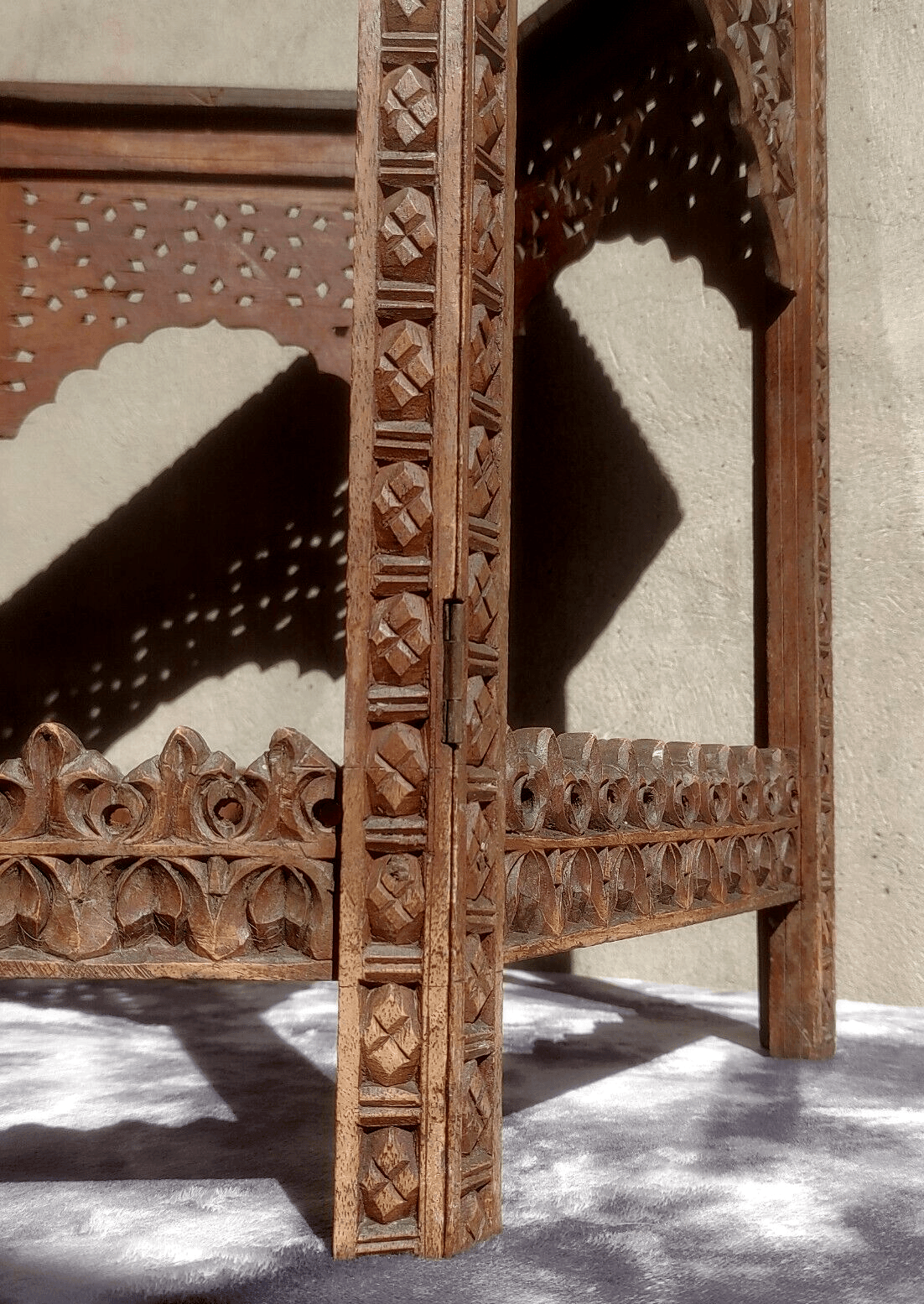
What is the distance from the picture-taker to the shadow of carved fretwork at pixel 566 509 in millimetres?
3689

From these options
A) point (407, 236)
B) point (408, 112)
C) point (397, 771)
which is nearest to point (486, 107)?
point (408, 112)

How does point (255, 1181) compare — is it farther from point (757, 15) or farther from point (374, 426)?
point (757, 15)

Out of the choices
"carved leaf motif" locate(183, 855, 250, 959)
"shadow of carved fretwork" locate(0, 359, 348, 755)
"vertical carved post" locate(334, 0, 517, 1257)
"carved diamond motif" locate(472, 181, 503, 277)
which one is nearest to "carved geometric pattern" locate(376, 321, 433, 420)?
"vertical carved post" locate(334, 0, 517, 1257)

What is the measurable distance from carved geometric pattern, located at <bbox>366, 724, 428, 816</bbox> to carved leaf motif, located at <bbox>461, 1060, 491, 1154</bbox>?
0.33 meters

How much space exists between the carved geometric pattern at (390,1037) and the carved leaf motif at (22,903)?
430 millimetres

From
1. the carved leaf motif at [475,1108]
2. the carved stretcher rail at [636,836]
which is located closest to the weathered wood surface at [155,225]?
the carved stretcher rail at [636,836]

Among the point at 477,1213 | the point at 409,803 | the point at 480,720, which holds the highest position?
the point at 480,720

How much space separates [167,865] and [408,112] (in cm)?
100

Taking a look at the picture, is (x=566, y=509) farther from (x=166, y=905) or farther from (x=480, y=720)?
(x=166, y=905)

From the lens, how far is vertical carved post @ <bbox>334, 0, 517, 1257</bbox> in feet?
5.06

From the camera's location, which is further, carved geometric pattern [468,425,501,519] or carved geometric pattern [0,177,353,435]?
carved geometric pattern [0,177,353,435]

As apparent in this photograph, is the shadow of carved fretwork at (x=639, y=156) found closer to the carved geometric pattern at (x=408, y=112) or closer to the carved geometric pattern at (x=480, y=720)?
the carved geometric pattern at (x=408, y=112)

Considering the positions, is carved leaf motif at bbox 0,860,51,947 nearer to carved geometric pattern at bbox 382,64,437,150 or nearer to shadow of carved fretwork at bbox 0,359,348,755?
carved geometric pattern at bbox 382,64,437,150

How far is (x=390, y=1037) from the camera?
60.7 inches
